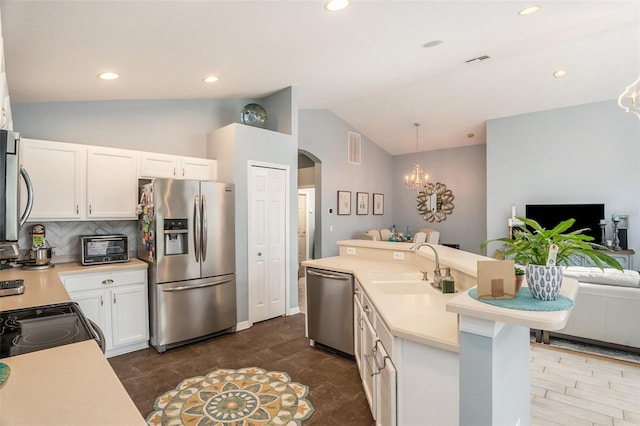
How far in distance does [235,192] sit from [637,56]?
5.60 meters

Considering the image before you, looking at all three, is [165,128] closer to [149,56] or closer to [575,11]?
[149,56]

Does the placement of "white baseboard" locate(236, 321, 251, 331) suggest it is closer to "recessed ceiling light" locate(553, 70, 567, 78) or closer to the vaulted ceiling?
the vaulted ceiling

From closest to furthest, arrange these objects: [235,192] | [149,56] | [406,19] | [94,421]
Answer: [94,421] < [149,56] < [406,19] < [235,192]

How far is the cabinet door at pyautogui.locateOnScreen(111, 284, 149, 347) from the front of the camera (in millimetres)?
3340

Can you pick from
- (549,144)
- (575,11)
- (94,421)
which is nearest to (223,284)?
(94,421)

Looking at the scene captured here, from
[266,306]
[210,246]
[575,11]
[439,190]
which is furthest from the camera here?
[439,190]

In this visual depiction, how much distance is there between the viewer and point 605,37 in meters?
4.28

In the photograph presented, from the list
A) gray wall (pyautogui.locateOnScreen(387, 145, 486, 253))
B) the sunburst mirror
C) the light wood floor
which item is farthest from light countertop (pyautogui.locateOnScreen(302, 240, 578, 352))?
the sunburst mirror

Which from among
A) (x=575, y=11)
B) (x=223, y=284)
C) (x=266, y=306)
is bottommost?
(x=266, y=306)

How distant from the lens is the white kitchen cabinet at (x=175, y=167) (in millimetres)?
3764

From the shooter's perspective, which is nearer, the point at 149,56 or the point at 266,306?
the point at 149,56

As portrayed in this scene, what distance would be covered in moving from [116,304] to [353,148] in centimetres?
584

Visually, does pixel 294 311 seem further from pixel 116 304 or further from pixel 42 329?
pixel 42 329

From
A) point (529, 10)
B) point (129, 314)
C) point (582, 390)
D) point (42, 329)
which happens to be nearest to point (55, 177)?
point (129, 314)
